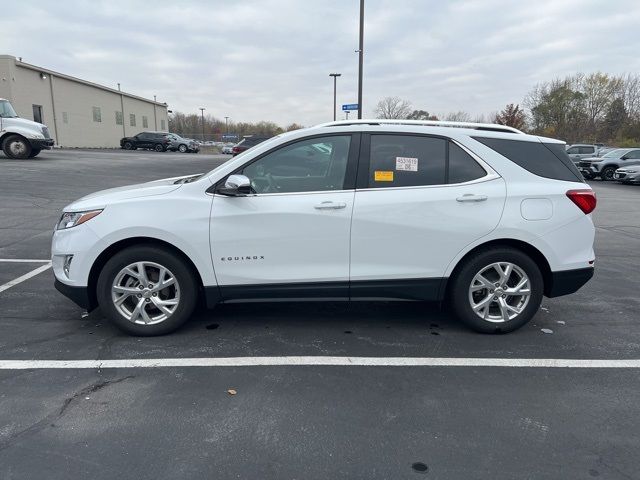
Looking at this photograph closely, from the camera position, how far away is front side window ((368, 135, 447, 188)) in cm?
411

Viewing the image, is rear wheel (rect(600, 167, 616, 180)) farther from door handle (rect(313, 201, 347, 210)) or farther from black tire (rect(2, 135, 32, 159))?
black tire (rect(2, 135, 32, 159))

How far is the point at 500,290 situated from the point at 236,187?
2424 millimetres

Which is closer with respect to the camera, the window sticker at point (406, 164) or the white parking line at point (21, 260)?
the window sticker at point (406, 164)

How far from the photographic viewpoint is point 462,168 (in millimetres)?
4160

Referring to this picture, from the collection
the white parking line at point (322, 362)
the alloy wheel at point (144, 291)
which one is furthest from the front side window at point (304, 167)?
the white parking line at point (322, 362)

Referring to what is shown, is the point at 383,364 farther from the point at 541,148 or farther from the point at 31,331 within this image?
the point at 31,331

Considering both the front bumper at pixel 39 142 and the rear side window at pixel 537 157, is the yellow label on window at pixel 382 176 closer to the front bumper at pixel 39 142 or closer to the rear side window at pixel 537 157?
the rear side window at pixel 537 157

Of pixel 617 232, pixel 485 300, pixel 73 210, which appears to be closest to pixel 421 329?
pixel 485 300

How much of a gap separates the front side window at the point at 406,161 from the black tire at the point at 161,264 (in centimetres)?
174

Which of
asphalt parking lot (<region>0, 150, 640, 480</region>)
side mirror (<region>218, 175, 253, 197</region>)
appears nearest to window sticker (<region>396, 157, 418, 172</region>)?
side mirror (<region>218, 175, 253, 197</region>)

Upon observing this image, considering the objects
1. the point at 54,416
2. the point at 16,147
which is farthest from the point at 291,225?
the point at 16,147

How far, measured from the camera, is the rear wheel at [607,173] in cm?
2467

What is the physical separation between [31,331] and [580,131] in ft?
208

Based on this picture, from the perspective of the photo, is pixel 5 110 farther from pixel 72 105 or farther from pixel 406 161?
pixel 72 105
